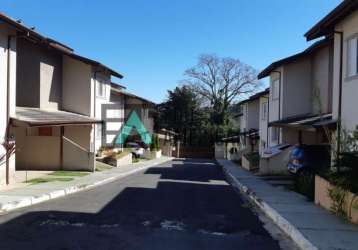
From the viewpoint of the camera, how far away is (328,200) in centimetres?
1120

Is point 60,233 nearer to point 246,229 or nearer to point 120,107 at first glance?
point 246,229

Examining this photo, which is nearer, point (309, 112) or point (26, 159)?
point (26, 159)

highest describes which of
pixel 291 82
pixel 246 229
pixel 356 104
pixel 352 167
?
pixel 291 82

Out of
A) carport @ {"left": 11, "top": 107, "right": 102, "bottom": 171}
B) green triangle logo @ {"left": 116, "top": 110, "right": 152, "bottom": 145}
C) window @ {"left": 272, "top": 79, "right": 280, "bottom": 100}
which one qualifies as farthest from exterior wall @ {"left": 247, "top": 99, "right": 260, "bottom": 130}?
carport @ {"left": 11, "top": 107, "right": 102, "bottom": 171}

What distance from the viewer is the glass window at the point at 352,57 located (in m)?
13.9

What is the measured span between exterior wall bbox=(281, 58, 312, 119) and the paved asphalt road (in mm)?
13052


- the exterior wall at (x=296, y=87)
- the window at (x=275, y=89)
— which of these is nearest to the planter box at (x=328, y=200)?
the exterior wall at (x=296, y=87)

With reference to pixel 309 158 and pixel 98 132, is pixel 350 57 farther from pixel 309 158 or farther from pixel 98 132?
pixel 98 132

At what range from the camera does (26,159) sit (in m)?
23.5

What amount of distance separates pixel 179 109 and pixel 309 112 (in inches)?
1629

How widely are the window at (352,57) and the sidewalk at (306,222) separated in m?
4.07

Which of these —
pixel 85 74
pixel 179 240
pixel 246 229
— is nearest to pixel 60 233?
pixel 179 240

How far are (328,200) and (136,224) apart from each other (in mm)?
4758

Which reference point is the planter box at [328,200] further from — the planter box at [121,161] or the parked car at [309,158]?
the planter box at [121,161]
